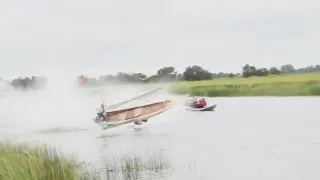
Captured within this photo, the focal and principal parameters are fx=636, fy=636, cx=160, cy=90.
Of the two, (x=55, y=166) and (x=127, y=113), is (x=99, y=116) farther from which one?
(x=55, y=166)

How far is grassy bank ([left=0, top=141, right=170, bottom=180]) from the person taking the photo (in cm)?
336

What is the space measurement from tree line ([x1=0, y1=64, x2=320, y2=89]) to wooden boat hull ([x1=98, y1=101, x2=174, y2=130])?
12.8 inches

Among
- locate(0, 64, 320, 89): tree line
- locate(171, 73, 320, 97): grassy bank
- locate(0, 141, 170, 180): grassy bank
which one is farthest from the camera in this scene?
locate(171, 73, 320, 97): grassy bank

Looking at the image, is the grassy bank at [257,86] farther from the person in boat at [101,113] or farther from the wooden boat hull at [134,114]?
the person in boat at [101,113]

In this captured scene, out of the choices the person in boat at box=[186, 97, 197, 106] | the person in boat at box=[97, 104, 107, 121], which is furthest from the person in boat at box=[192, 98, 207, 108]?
the person in boat at box=[97, 104, 107, 121]

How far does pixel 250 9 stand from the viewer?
3914 mm

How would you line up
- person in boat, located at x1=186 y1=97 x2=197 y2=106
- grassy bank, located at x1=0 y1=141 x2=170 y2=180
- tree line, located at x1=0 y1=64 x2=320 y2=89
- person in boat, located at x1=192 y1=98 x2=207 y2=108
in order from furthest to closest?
person in boat, located at x1=192 y1=98 x2=207 y2=108 → person in boat, located at x1=186 y1=97 x2=197 y2=106 → tree line, located at x1=0 y1=64 x2=320 y2=89 → grassy bank, located at x1=0 y1=141 x2=170 y2=180

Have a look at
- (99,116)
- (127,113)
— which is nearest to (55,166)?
(99,116)

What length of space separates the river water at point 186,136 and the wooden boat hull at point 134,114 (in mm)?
43

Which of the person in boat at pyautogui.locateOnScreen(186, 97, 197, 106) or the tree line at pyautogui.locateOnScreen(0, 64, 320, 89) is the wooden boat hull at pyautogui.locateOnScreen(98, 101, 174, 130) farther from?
the tree line at pyautogui.locateOnScreen(0, 64, 320, 89)

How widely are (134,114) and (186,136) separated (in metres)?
0.42

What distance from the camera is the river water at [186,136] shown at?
4074mm

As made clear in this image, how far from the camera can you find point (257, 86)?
4.34 m

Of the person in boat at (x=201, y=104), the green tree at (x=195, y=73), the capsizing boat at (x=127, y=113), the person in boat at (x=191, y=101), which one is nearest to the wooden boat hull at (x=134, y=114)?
the capsizing boat at (x=127, y=113)
